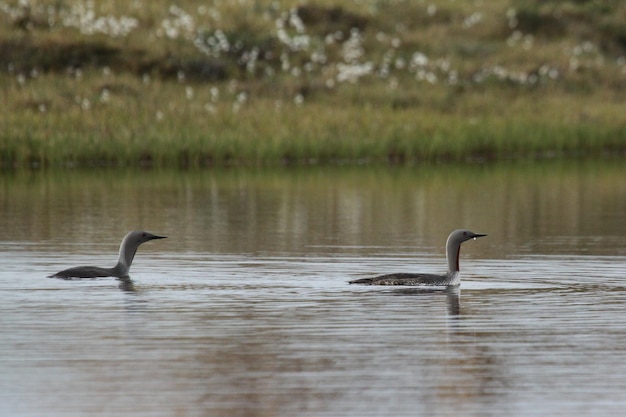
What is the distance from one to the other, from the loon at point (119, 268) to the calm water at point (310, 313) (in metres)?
Answer: 0.12

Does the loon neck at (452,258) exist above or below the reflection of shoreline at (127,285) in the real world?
above

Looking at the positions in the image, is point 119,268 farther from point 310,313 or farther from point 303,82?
point 303,82

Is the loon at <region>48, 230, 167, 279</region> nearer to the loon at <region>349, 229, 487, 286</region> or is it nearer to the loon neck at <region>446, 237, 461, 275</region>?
the loon at <region>349, 229, 487, 286</region>

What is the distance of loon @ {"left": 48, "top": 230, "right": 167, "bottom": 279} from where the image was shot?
1576 cm

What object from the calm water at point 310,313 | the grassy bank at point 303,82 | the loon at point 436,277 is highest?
the grassy bank at point 303,82

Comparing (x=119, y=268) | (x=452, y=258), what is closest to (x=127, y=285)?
(x=119, y=268)

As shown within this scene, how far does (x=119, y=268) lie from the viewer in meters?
16.1

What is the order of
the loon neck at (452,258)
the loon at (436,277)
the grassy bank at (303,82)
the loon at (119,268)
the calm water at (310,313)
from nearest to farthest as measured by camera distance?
the calm water at (310,313), the loon at (436,277), the loon neck at (452,258), the loon at (119,268), the grassy bank at (303,82)

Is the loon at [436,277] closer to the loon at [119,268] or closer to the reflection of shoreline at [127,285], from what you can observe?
the reflection of shoreline at [127,285]

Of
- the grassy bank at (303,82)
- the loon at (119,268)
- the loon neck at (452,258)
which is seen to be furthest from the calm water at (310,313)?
the grassy bank at (303,82)

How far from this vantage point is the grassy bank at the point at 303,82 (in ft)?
118

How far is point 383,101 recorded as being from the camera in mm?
40844

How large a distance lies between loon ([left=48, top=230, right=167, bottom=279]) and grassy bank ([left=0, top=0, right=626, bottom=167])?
732 inches

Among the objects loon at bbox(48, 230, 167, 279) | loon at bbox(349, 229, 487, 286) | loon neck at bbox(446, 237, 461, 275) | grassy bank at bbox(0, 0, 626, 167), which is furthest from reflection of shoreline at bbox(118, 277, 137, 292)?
grassy bank at bbox(0, 0, 626, 167)
